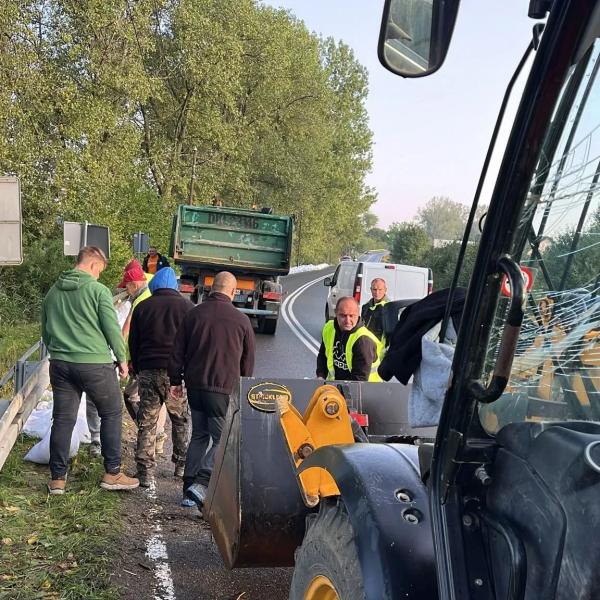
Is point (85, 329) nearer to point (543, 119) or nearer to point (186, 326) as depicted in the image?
point (186, 326)

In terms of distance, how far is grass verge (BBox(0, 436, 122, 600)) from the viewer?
12.9ft

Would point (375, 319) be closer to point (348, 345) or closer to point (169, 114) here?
point (348, 345)

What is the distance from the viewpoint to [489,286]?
171cm

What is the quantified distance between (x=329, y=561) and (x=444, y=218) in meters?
1.17

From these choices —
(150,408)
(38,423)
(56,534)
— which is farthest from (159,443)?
(56,534)

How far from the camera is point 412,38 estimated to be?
183 cm

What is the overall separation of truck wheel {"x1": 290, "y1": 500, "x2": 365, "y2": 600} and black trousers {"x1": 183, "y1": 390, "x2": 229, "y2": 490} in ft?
9.36

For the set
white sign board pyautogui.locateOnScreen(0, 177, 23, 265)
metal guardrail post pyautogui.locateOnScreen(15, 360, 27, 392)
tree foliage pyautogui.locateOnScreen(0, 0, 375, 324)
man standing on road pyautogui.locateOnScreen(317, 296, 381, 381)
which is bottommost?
metal guardrail post pyautogui.locateOnScreen(15, 360, 27, 392)

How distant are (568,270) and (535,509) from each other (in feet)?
1.95

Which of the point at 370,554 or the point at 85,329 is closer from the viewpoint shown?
the point at 370,554

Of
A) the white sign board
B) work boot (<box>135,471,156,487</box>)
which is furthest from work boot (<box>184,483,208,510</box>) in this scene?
the white sign board

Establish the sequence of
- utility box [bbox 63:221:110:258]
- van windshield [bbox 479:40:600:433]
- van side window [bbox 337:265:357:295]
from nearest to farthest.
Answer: van windshield [bbox 479:40:600:433], utility box [bbox 63:221:110:258], van side window [bbox 337:265:357:295]

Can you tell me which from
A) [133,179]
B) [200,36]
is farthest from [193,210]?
[200,36]

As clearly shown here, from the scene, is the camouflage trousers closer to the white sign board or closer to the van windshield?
the white sign board
